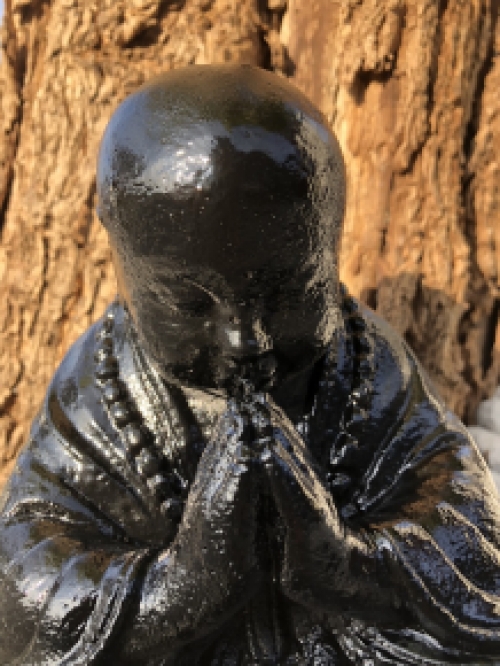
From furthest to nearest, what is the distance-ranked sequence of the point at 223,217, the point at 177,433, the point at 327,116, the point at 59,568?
the point at 327,116
the point at 177,433
the point at 59,568
the point at 223,217

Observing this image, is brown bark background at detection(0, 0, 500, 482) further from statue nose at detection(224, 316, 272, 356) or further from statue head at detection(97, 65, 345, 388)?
statue nose at detection(224, 316, 272, 356)

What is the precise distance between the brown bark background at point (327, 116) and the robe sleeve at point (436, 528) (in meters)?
1.05

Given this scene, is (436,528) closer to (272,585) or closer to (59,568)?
(272,585)

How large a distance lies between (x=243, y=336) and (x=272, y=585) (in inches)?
15.3

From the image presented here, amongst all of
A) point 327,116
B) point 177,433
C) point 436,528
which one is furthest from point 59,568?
point 327,116

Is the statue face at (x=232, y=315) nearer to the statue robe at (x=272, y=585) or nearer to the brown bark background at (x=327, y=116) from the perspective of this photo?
the statue robe at (x=272, y=585)

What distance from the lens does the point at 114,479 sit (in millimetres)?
1171

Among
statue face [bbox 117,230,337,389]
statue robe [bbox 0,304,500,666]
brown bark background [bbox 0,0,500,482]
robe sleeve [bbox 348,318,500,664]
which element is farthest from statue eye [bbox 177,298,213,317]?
brown bark background [bbox 0,0,500,482]

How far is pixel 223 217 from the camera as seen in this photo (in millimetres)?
847

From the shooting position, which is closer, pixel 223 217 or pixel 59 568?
pixel 223 217

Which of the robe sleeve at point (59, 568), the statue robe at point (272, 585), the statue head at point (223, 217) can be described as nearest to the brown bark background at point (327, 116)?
the statue robe at point (272, 585)

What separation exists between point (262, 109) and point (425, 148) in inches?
58.9

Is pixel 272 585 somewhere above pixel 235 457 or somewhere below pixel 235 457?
below

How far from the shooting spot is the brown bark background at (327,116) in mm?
2150
